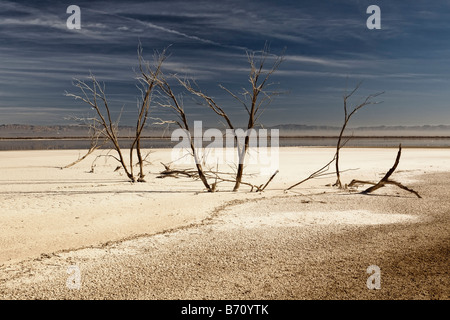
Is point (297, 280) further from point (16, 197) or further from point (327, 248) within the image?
point (16, 197)

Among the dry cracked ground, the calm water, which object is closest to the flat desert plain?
the dry cracked ground

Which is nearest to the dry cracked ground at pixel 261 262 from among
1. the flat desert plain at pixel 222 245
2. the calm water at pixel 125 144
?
the flat desert plain at pixel 222 245

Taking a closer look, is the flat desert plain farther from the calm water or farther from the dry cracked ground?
the calm water

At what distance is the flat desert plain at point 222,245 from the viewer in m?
3.68

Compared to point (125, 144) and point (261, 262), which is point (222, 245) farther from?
point (125, 144)

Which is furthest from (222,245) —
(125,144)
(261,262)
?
(125,144)

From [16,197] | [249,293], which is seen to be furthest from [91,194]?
[249,293]

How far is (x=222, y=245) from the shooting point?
Answer: 499 centimetres

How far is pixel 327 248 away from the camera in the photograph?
4.89 meters

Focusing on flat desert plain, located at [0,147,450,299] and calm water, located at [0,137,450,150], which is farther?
calm water, located at [0,137,450,150]

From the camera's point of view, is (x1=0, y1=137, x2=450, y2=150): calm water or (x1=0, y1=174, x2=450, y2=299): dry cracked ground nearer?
(x1=0, y1=174, x2=450, y2=299): dry cracked ground

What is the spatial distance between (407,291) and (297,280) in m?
0.99

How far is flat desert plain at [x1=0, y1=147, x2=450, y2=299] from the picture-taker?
3684mm

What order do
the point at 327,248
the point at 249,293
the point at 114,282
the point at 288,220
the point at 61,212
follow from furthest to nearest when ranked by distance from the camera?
1. the point at 61,212
2. the point at 288,220
3. the point at 327,248
4. the point at 114,282
5. the point at 249,293
